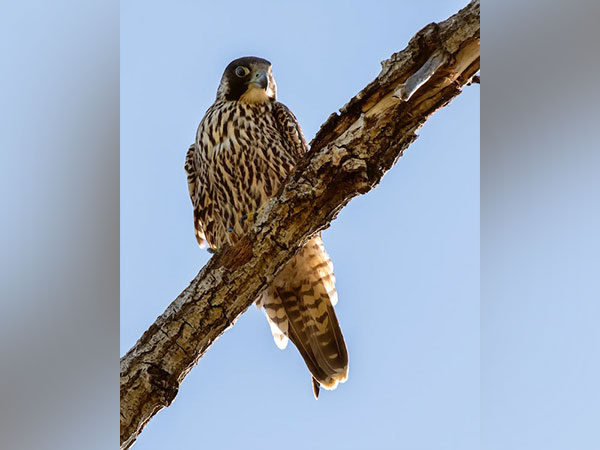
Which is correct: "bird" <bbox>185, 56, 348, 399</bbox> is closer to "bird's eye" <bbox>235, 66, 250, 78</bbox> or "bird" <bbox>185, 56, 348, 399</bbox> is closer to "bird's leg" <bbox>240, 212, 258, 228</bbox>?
"bird's leg" <bbox>240, 212, 258, 228</bbox>

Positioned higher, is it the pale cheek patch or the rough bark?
the pale cheek patch

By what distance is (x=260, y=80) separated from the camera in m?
2.70

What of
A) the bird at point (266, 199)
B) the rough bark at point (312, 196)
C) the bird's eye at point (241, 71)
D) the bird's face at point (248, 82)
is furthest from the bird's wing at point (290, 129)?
the rough bark at point (312, 196)

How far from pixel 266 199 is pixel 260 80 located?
539 millimetres

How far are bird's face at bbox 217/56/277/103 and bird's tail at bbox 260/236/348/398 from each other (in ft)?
2.18

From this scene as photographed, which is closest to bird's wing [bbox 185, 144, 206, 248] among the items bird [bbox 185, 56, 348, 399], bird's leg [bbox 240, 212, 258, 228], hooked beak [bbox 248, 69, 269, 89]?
bird [bbox 185, 56, 348, 399]

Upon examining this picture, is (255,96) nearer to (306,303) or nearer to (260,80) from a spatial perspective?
(260,80)

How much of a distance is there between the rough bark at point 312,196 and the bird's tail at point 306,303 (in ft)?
2.80

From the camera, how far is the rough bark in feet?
4.21

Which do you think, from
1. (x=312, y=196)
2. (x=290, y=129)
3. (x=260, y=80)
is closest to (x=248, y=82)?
(x=260, y=80)
